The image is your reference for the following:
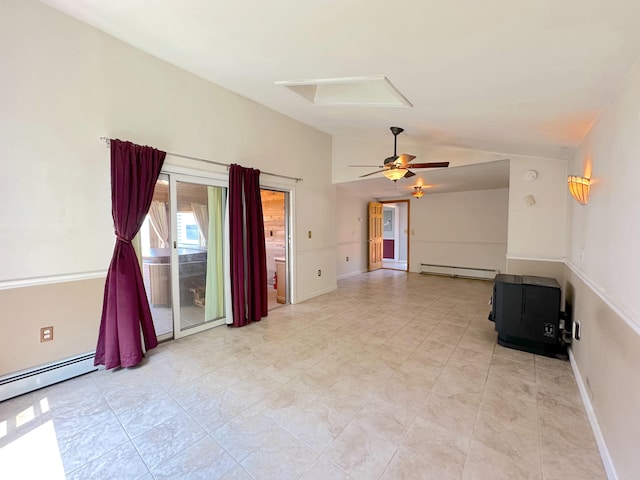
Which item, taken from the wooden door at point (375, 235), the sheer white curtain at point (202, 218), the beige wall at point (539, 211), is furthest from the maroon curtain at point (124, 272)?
the wooden door at point (375, 235)

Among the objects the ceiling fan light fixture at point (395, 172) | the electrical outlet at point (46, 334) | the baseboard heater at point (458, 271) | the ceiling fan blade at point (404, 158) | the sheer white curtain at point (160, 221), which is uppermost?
the ceiling fan blade at point (404, 158)

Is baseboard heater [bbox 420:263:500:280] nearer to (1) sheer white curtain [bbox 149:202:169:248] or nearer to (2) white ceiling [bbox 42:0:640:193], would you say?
(2) white ceiling [bbox 42:0:640:193]

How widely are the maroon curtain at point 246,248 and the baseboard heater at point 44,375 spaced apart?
1.56 m

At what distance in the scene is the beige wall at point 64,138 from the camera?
2225mm

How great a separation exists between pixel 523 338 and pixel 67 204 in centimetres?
472

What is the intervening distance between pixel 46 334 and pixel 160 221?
1.41m

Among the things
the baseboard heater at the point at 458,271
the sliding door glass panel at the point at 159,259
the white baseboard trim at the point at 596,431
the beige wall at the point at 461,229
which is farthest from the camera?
the baseboard heater at the point at 458,271

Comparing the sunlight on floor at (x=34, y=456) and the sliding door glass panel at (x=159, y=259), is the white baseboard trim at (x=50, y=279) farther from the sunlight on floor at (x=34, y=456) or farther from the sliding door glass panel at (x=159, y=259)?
the sunlight on floor at (x=34, y=456)

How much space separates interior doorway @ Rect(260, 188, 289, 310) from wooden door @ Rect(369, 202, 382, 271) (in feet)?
11.0

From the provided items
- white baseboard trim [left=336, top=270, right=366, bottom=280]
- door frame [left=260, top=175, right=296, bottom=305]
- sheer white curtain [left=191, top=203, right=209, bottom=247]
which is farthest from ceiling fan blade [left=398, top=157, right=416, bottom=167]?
white baseboard trim [left=336, top=270, right=366, bottom=280]

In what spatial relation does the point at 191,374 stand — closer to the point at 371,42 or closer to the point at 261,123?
the point at 371,42

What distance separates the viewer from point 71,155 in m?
2.49

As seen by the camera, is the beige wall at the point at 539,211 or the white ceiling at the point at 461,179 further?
the white ceiling at the point at 461,179

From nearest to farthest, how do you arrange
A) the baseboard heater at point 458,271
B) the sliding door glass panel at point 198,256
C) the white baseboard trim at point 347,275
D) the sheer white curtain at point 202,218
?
the sliding door glass panel at point 198,256
the sheer white curtain at point 202,218
the baseboard heater at point 458,271
the white baseboard trim at point 347,275
